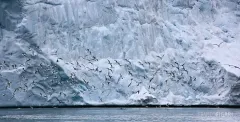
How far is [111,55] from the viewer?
71938 mm

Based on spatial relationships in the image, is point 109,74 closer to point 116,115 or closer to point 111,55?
point 111,55

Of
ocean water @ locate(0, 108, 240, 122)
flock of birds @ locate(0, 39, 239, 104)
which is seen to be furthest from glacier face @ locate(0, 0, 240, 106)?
ocean water @ locate(0, 108, 240, 122)

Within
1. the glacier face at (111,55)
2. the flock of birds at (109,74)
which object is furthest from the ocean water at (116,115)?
the flock of birds at (109,74)

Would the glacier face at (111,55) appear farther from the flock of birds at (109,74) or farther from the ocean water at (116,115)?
the ocean water at (116,115)

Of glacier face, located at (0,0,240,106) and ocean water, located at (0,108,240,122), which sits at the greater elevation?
glacier face, located at (0,0,240,106)

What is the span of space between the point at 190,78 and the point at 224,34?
7.56 meters

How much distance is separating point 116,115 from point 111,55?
8.02 m

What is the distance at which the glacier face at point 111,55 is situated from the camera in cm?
6944

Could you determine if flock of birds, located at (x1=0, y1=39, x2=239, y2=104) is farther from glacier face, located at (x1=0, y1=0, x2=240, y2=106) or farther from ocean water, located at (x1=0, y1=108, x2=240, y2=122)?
ocean water, located at (x1=0, y1=108, x2=240, y2=122)

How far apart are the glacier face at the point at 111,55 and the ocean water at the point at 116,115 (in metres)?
1.73

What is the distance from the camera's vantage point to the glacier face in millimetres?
69438

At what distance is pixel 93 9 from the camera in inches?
2884

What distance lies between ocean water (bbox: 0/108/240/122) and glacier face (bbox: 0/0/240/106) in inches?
68.0

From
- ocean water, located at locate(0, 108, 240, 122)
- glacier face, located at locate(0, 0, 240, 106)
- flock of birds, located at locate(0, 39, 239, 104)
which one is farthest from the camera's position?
glacier face, located at locate(0, 0, 240, 106)
